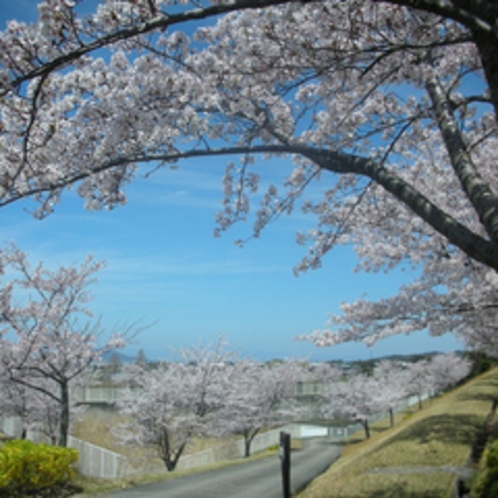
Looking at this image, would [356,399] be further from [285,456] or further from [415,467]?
[285,456]

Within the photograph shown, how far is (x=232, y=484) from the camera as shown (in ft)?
45.0

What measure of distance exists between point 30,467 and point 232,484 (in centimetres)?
527

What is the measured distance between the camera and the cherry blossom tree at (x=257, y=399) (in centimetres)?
2759

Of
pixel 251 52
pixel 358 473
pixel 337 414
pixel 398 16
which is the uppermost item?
pixel 398 16

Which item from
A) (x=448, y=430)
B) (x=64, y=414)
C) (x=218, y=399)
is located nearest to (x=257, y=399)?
(x=218, y=399)

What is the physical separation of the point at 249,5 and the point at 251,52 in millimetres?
1569

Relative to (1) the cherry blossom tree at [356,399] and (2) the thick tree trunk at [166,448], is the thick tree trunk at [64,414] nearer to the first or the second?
(2) the thick tree trunk at [166,448]

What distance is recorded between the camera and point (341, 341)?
39.9 ft

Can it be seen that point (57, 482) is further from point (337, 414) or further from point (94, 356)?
point (337, 414)

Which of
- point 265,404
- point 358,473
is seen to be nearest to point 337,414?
point 265,404

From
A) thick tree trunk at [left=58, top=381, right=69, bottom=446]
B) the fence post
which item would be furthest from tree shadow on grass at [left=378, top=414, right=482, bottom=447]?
thick tree trunk at [left=58, top=381, right=69, bottom=446]

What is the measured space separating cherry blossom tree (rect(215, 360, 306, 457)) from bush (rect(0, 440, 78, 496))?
1437cm

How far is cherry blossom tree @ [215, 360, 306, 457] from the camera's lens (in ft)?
90.5

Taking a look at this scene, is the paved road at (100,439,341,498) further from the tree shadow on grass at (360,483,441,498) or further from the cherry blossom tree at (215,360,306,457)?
the cherry blossom tree at (215,360,306,457)
